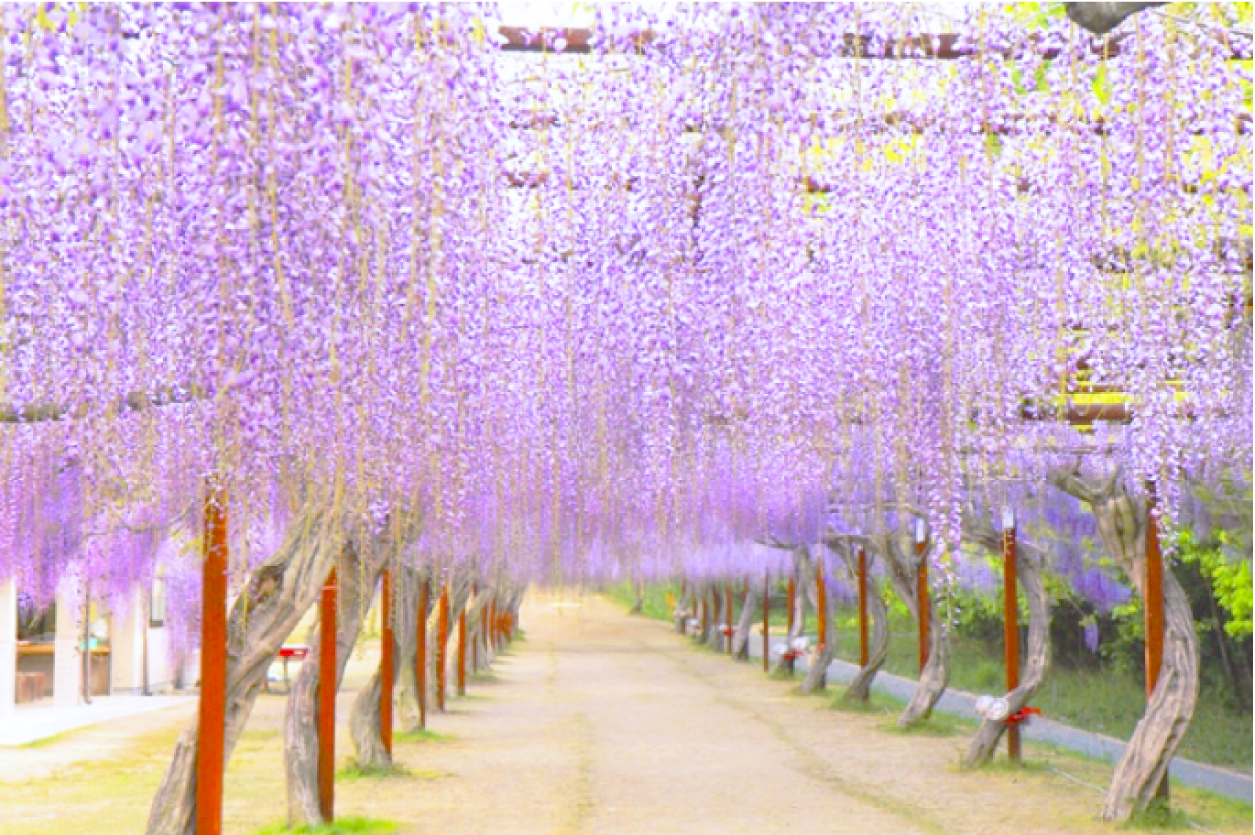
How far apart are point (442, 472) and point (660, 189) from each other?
2551 millimetres

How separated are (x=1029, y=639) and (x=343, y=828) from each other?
6.53m

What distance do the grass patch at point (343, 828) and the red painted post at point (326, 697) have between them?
10 cm

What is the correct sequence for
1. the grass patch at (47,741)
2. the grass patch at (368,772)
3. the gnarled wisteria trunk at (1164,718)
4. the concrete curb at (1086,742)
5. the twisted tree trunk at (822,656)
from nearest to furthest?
the gnarled wisteria trunk at (1164,718) → the concrete curb at (1086,742) → the grass patch at (368,772) → the grass patch at (47,741) → the twisted tree trunk at (822,656)

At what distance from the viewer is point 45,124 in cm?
523

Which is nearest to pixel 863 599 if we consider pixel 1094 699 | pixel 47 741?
pixel 1094 699

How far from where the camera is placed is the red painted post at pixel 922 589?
18531mm

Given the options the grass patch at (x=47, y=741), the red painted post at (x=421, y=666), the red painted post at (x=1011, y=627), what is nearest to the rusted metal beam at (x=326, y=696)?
the red painted post at (x=1011, y=627)

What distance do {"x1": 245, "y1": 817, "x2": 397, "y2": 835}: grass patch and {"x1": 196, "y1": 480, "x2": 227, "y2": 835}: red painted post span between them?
3357 millimetres

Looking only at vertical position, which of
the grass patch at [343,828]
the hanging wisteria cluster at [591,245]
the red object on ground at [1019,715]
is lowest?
the grass patch at [343,828]

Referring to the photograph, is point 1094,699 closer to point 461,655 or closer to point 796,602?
point 461,655

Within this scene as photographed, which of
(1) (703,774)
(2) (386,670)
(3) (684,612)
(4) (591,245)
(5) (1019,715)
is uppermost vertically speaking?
(4) (591,245)

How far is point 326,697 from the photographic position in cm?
1082

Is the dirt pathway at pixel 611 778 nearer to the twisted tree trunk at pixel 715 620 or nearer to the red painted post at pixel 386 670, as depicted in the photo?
the red painted post at pixel 386 670

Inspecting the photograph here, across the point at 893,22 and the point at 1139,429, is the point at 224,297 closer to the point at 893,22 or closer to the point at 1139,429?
the point at 893,22
